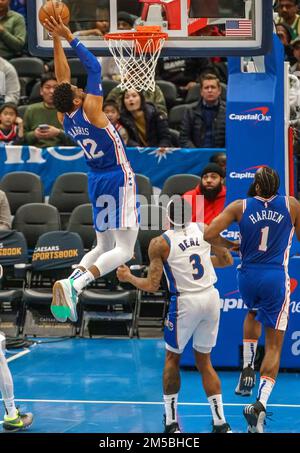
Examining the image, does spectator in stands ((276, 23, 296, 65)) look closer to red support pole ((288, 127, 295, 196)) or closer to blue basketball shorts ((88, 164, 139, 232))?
red support pole ((288, 127, 295, 196))

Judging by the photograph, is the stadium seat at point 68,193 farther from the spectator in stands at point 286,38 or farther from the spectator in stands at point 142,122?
the spectator in stands at point 286,38

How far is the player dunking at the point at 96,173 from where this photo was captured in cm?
981

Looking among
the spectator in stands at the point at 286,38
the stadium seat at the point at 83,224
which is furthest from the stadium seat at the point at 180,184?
the spectator in stands at the point at 286,38

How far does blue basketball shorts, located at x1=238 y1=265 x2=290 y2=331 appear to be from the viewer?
10.3 meters

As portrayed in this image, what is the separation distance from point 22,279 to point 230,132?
4503 mm

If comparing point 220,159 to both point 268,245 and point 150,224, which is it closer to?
point 150,224

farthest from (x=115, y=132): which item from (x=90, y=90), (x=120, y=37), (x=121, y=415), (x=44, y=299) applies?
(x=44, y=299)

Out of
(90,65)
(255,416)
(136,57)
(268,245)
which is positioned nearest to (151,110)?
(136,57)

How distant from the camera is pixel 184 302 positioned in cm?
984

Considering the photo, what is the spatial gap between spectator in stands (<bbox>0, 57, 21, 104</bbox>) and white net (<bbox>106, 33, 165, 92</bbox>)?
662 centimetres

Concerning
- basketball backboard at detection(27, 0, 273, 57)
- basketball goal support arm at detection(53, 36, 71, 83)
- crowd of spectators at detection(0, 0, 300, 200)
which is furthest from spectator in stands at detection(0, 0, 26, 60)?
basketball goal support arm at detection(53, 36, 71, 83)

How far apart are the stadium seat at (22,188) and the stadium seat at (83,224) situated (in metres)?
0.80

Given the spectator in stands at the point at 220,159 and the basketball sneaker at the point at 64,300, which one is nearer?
the basketball sneaker at the point at 64,300

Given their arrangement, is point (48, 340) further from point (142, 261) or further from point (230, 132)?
point (230, 132)
